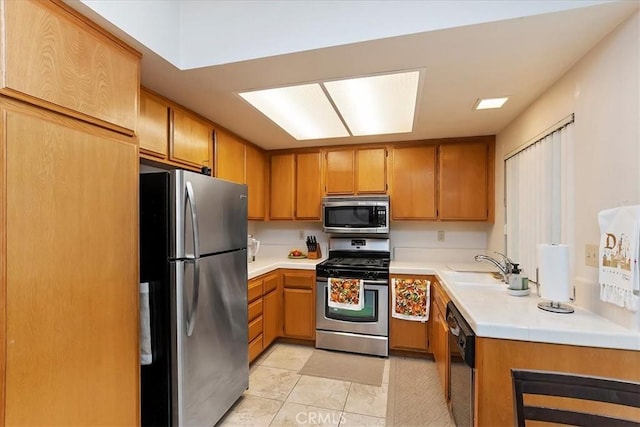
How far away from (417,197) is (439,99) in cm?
133

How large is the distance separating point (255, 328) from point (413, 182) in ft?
7.10

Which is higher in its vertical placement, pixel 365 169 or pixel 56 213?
pixel 365 169

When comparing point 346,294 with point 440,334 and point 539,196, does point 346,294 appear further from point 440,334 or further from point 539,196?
point 539,196

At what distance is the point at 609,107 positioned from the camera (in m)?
1.42

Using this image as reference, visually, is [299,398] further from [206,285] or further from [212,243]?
[212,243]

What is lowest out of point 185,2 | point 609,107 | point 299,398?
point 299,398

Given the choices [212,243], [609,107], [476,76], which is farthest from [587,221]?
[212,243]

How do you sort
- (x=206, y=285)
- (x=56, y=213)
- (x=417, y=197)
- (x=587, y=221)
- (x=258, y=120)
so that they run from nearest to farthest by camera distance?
(x=56, y=213), (x=587, y=221), (x=206, y=285), (x=258, y=120), (x=417, y=197)

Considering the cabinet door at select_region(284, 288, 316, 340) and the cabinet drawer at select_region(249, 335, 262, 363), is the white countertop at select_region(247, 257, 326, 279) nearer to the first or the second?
the cabinet door at select_region(284, 288, 316, 340)

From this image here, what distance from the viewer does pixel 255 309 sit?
9.27 feet

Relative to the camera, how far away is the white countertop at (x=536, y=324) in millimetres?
1283

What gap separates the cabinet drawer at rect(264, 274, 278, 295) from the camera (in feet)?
9.95

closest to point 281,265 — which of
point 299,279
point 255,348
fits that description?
point 299,279

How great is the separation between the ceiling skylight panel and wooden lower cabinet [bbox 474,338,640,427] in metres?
1.51
